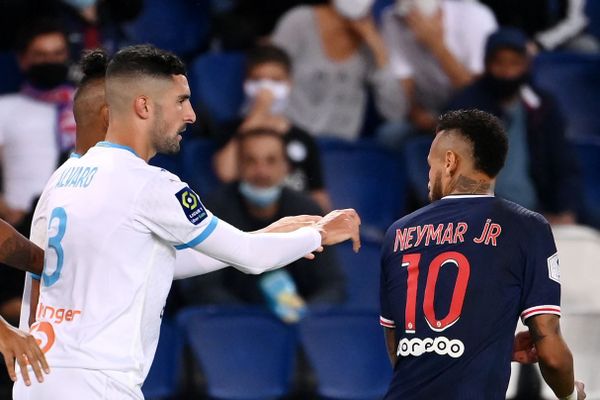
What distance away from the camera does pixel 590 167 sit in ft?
29.6

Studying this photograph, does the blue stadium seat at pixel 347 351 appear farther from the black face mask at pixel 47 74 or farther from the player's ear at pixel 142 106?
the player's ear at pixel 142 106

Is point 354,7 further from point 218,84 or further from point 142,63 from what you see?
point 142,63

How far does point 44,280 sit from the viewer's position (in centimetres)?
417

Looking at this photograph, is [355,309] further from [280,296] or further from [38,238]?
[38,238]

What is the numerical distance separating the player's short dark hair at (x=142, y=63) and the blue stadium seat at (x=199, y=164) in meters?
3.92

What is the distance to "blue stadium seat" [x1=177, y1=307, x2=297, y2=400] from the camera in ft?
23.0

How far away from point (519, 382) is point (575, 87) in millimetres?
3291

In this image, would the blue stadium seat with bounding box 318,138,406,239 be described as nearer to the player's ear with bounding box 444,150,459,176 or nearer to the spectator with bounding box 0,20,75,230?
the spectator with bounding box 0,20,75,230

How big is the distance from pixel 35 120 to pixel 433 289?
421 centimetres

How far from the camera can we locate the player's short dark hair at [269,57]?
845 centimetres

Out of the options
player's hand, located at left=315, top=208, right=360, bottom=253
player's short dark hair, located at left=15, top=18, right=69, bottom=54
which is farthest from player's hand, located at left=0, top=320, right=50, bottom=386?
player's short dark hair, located at left=15, top=18, right=69, bottom=54

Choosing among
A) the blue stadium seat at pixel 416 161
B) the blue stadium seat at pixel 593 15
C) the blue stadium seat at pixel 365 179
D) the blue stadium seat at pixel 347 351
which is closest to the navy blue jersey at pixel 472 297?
the blue stadium seat at pixel 347 351

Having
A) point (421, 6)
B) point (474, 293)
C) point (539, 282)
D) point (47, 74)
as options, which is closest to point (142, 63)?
point (474, 293)

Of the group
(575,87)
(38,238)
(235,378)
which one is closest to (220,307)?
(235,378)
